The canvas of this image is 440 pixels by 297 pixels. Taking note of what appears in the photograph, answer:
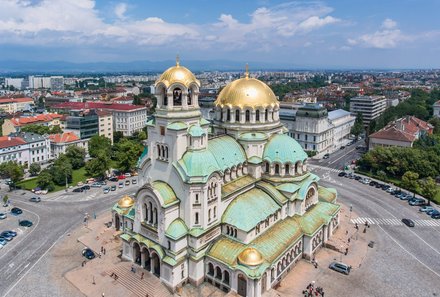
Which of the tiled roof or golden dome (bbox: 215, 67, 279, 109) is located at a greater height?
golden dome (bbox: 215, 67, 279, 109)

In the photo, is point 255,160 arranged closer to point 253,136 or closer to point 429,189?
point 253,136

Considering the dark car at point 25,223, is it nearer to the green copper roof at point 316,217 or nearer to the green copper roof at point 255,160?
the green copper roof at point 255,160

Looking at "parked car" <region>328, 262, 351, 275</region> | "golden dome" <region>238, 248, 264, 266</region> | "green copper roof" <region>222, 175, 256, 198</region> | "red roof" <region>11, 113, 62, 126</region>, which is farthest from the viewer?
"red roof" <region>11, 113, 62, 126</region>

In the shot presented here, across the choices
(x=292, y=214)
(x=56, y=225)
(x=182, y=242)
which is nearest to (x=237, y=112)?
(x=292, y=214)

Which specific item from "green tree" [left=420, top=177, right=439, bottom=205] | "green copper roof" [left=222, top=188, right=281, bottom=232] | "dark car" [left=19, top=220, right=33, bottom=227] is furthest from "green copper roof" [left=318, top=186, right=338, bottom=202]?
"dark car" [left=19, top=220, right=33, bottom=227]

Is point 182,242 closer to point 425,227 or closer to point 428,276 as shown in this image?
point 428,276

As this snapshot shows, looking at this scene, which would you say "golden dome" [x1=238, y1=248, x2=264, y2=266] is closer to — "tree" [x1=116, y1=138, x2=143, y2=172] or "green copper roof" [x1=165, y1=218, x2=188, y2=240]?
"green copper roof" [x1=165, y1=218, x2=188, y2=240]
